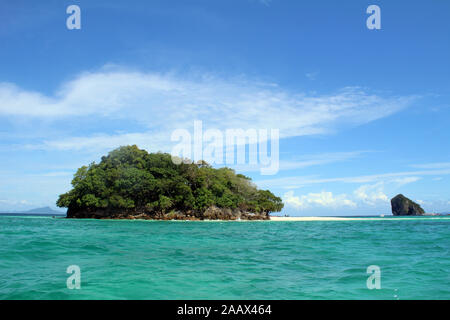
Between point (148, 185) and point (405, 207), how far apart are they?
463ft

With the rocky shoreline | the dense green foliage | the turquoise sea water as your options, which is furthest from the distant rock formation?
the turquoise sea water

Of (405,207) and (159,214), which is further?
(405,207)

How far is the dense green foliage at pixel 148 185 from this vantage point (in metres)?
66.6

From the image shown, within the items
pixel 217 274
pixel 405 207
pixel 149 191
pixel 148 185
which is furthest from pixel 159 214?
pixel 405 207

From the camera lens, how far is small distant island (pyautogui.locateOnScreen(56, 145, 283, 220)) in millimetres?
66812

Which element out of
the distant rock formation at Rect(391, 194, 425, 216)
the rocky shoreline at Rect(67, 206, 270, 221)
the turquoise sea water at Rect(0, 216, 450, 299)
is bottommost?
the distant rock formation at Rect(391, 194, 425, 216)

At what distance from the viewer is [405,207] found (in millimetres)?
155875

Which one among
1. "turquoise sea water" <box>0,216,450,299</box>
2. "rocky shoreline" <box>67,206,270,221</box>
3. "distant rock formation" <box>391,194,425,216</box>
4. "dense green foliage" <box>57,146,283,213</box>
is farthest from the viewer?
"distant rock formation" <box>391,194,425,216</box>

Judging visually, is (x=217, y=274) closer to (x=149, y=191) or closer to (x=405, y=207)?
(x=149, y=191)

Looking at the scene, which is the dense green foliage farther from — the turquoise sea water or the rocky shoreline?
the turquoise sea water

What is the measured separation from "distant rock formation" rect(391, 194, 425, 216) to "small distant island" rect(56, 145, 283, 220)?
114963 mm
